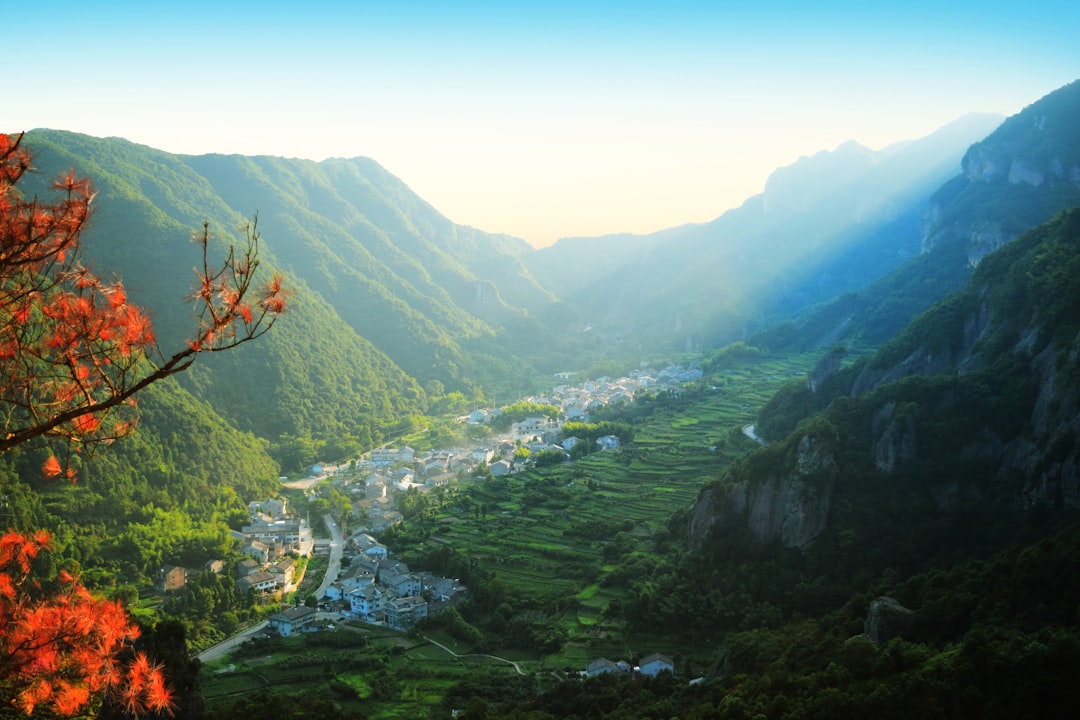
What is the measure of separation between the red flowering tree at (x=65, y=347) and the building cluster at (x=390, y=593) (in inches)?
917

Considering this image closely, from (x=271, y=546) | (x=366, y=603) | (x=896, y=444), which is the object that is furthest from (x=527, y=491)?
(x=896, y=444)

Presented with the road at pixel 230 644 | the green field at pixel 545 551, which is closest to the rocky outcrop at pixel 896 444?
the green field at pixel 545 551

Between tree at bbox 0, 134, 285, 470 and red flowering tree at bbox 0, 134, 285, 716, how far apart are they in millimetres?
10

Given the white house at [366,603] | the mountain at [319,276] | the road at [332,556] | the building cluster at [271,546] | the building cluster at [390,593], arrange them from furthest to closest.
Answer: the mountain at [319,276], the road at [332,556], the building cluster at [271,546], the white house at [366,603], the building cluster at [390,593]

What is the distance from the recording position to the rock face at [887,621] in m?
18.0

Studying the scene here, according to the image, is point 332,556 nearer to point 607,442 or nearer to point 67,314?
point 607,442

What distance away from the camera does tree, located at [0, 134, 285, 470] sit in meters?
5.89

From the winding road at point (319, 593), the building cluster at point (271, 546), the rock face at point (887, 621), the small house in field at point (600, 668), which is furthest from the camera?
the building cluster at point (271, 546)

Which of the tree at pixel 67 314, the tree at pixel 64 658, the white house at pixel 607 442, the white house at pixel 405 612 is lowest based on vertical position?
the white house at pixel 405 612

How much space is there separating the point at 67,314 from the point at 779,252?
121203 millimetres

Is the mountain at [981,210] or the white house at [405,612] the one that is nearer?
the white house at [405,612]

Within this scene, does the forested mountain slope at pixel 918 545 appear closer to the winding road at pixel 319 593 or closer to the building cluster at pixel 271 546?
the winding road at pixel 319 593

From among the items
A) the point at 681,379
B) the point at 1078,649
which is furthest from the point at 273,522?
the point at 681,379

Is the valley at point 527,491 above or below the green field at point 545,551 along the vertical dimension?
above
